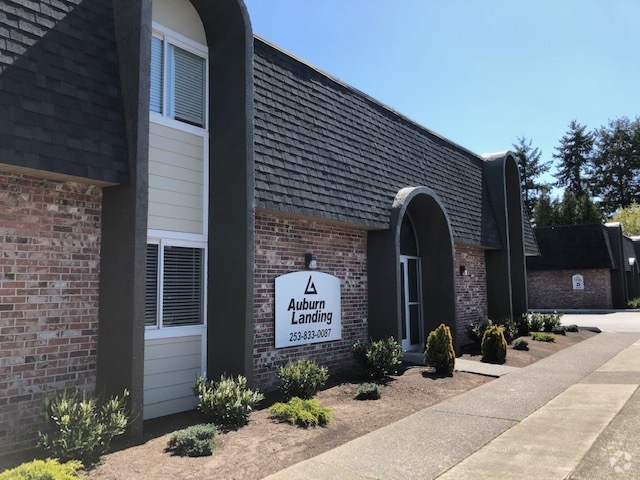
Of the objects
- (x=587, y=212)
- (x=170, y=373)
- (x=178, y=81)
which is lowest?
(x=170, y=373)

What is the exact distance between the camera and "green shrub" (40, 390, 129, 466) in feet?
15.1

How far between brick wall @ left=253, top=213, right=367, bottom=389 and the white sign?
120 millimetres

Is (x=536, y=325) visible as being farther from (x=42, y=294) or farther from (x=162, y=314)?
(x=42, y=294)

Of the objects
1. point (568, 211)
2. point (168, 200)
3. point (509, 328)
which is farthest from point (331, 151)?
point (568, 211)

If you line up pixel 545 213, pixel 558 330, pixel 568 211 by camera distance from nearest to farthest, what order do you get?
pixel 558 330
pixel 568 211
pixel 545 213

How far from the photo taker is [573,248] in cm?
3092

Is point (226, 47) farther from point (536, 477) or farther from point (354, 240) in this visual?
point (536, 477)

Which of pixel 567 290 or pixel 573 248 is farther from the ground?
pixel 573 248

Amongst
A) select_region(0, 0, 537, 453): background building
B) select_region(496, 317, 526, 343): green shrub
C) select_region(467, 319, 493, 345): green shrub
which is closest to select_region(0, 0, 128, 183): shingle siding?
select_region(0, 0, 537, 453): background building

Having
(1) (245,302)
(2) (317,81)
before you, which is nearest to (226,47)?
(2) (317,81)

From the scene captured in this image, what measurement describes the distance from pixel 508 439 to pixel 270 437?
8.90ft

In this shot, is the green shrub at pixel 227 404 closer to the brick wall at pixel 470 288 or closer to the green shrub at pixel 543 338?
the brick wall at pixel 470 288

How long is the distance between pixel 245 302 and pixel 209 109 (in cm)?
308

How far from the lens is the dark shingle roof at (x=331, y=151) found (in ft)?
26.4
